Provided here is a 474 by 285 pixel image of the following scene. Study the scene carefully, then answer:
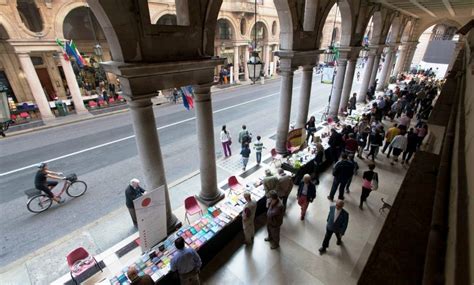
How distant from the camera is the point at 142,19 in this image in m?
4.15

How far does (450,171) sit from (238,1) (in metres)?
27.3

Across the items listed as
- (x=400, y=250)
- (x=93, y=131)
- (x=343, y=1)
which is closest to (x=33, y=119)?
(x=93, y=131)

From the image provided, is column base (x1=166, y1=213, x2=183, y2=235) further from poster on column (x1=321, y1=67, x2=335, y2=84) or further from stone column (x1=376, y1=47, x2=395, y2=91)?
stone column (x1=376, y1=47, x2=395, y2=91)

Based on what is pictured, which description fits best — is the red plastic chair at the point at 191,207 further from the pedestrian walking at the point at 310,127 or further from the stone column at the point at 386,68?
the stone column at the point at 386,68

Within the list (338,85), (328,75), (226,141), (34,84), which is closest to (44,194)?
(226,141)

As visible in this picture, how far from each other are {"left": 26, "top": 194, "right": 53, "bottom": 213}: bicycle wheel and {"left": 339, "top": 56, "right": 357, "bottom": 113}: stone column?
1462 centimetres

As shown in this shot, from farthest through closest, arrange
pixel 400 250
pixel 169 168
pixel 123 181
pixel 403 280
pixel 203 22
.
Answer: pixel 169 168
pixel 123 181
pixel 203 22
pixel 400 250
pixel 403 280

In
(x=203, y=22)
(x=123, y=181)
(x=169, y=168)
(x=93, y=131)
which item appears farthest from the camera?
(x=93, y=131)

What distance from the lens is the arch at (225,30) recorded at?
85.7 feet

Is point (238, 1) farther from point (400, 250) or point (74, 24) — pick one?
point (400, 250)

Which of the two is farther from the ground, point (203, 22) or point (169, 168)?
point (203, 22)

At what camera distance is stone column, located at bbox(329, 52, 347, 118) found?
12.2 meters

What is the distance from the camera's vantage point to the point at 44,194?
766cm

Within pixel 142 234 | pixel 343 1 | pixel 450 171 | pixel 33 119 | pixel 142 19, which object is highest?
pixel 343 1
